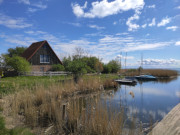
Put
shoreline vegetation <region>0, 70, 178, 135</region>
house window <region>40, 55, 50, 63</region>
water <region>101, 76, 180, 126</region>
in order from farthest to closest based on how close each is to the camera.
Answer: house window <region>40, 55, 50, 63</region> → water <region>101, 76, 180, 126</region> → shoreline vegetation <region>0, 70, 178, 135</region>

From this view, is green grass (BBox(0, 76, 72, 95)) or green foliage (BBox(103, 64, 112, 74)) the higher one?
green foliage (BBox(103, 64, 112, 74))

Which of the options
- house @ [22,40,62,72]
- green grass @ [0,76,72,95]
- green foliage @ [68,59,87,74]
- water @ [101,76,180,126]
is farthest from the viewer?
house @ [22,40,62,72]

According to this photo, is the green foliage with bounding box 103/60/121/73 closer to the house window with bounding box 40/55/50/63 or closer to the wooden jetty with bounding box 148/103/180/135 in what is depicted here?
the house window with bounding box 40/55/50/63

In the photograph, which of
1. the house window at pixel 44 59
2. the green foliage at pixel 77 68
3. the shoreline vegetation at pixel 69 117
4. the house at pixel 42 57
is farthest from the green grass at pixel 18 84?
the house window at pixel 44 59

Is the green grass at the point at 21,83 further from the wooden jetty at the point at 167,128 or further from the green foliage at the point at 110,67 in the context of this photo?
the green foliage at the point at 110,67

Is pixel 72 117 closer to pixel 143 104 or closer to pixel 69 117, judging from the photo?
pixel 69 117

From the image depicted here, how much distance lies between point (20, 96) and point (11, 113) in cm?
64

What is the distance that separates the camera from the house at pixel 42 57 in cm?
1799

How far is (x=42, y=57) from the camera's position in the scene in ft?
62.7

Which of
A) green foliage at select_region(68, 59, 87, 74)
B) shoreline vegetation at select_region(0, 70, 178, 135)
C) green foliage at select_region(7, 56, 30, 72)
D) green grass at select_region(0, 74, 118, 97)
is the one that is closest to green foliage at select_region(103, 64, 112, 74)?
green foliage at select_region(68, 59, 87, 74)

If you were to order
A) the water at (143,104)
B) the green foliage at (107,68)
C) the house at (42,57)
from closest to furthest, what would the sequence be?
the water at (143,104) → the house at (42,57) → the green foliage at (107,68)

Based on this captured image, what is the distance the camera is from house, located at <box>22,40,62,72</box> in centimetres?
1799

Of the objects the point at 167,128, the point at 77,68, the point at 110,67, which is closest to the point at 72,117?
the point at 167,128

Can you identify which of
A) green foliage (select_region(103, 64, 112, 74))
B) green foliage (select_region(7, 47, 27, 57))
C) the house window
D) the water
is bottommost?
the water
